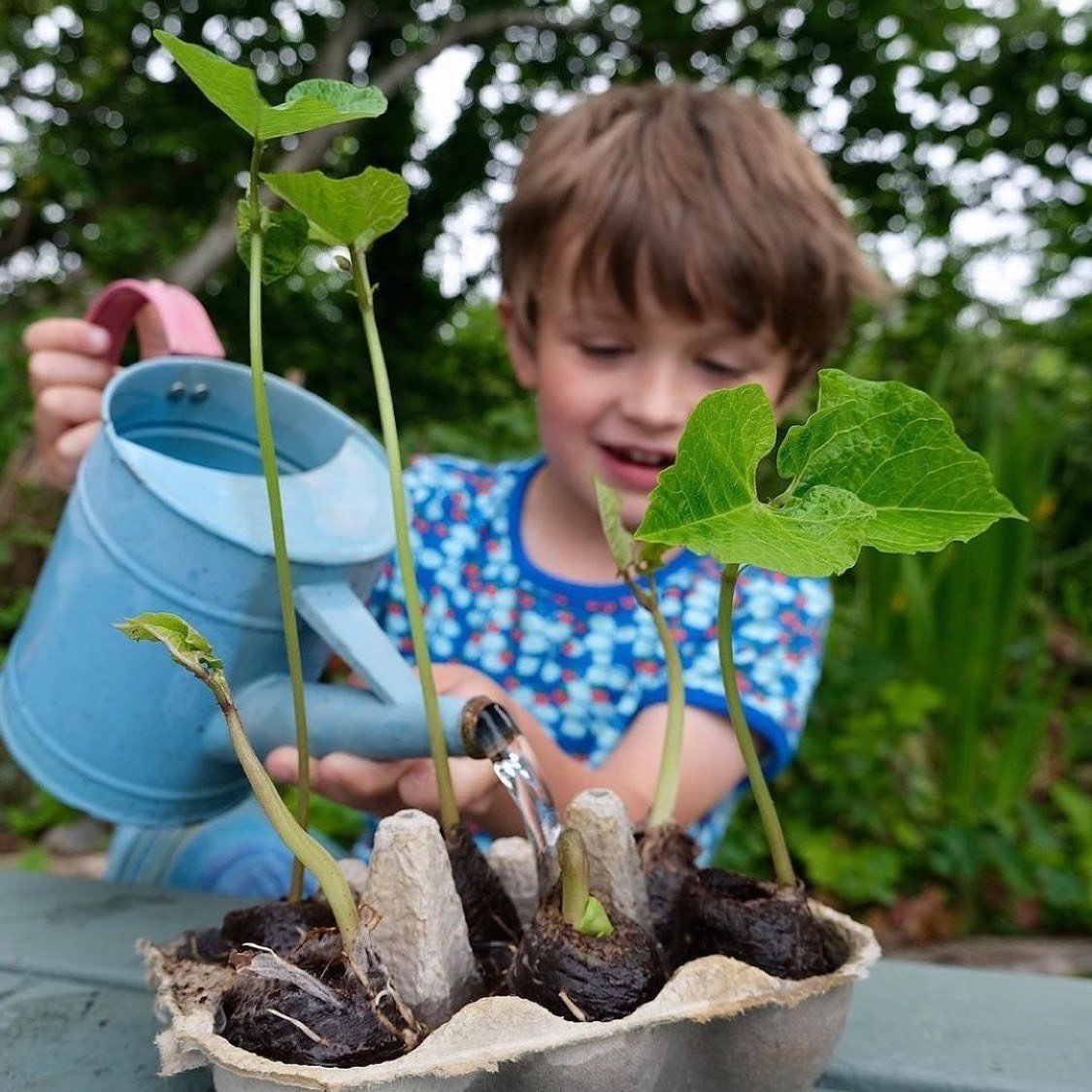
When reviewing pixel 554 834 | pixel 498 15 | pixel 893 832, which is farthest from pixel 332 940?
pixel 498 15

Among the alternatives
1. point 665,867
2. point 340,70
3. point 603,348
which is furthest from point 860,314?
point 665,867

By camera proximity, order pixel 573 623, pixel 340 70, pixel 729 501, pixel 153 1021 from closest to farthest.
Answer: pixel 729 501, pixel 153 1021, pixel 573 623, pixel 340 70

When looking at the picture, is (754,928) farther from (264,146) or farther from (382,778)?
(264,146)

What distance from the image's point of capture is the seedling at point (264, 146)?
0.33 metres

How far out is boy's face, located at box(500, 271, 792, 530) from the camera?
3.01ft

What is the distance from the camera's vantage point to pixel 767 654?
3.04 ft

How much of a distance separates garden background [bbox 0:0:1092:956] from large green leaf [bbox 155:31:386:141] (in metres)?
1.55

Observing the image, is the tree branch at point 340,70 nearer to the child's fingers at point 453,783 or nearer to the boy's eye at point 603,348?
the boy's eye at point 603,348

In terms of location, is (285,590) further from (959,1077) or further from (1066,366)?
(1066,366)

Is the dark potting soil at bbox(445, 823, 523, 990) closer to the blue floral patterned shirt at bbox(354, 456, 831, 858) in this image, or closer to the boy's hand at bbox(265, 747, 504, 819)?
the boy's hand at bbox(265, 747, 504, 819)

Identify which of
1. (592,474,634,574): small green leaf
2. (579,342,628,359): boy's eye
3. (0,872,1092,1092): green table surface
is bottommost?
(0,872,1092,1092): green table surface

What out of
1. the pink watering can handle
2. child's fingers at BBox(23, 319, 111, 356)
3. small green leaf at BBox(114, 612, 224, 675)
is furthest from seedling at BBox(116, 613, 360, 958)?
child's fingers at BBox(23, 319, 111, 356)

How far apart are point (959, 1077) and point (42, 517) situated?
1.98m

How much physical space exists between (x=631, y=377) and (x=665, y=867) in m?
0.60
